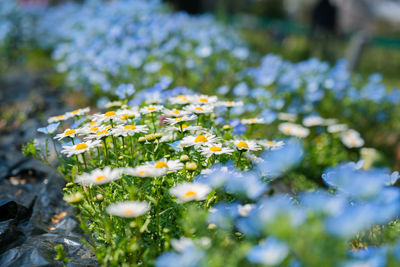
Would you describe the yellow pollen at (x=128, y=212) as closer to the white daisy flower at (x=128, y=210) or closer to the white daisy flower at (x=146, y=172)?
the white daisy flower at (x=128, y=210)

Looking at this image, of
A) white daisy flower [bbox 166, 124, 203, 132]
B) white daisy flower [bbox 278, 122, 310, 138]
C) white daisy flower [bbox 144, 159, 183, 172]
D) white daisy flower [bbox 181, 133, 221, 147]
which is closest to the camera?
white daisy flower [bbox 144, 159, 183, 172]

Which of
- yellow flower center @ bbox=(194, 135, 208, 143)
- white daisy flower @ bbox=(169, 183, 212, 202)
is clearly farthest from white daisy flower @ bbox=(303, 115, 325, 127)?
white daisy flower @ bbox=(169, 183, 212, 202)

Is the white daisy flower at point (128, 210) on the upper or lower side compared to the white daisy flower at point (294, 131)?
upper

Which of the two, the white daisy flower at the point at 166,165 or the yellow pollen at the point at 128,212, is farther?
the white daisy flower at the point at 166,165

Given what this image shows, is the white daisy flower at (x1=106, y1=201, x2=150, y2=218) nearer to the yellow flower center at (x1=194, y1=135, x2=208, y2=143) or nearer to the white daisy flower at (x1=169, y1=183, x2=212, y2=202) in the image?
the white daisy flower at (x1=169, y1=183, x2=212, y2=202)

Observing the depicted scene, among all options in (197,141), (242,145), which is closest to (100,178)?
(197,141)

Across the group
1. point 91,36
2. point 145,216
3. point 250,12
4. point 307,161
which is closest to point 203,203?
point 145,216

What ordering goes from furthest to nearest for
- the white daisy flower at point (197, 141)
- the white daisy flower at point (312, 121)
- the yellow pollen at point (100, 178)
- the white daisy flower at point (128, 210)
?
the white daisy flower at point (312, 121)
the white daisy flower at point (197, 141)
the yellow pollen at point (100, 178)
the white daisy flower at point (128, 210)

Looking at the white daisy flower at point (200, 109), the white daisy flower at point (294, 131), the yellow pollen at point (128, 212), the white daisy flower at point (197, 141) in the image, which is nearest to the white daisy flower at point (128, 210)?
the yellow pollen at point (128, 212)

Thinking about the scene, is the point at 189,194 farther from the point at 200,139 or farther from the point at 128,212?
the point at 200,139

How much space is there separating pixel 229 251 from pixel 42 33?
6977mm

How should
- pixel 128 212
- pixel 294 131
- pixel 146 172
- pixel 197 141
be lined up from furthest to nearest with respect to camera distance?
pixel 294 131 < pixel 197 141 < pixel 146 172 < pixel 128 212

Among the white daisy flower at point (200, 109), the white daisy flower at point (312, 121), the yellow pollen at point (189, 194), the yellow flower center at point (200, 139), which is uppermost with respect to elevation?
the white daisy flower at point (200, 109)

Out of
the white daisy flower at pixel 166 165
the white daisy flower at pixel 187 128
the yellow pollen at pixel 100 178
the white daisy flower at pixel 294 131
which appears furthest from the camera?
the white daisy flower at pixel 294 131
